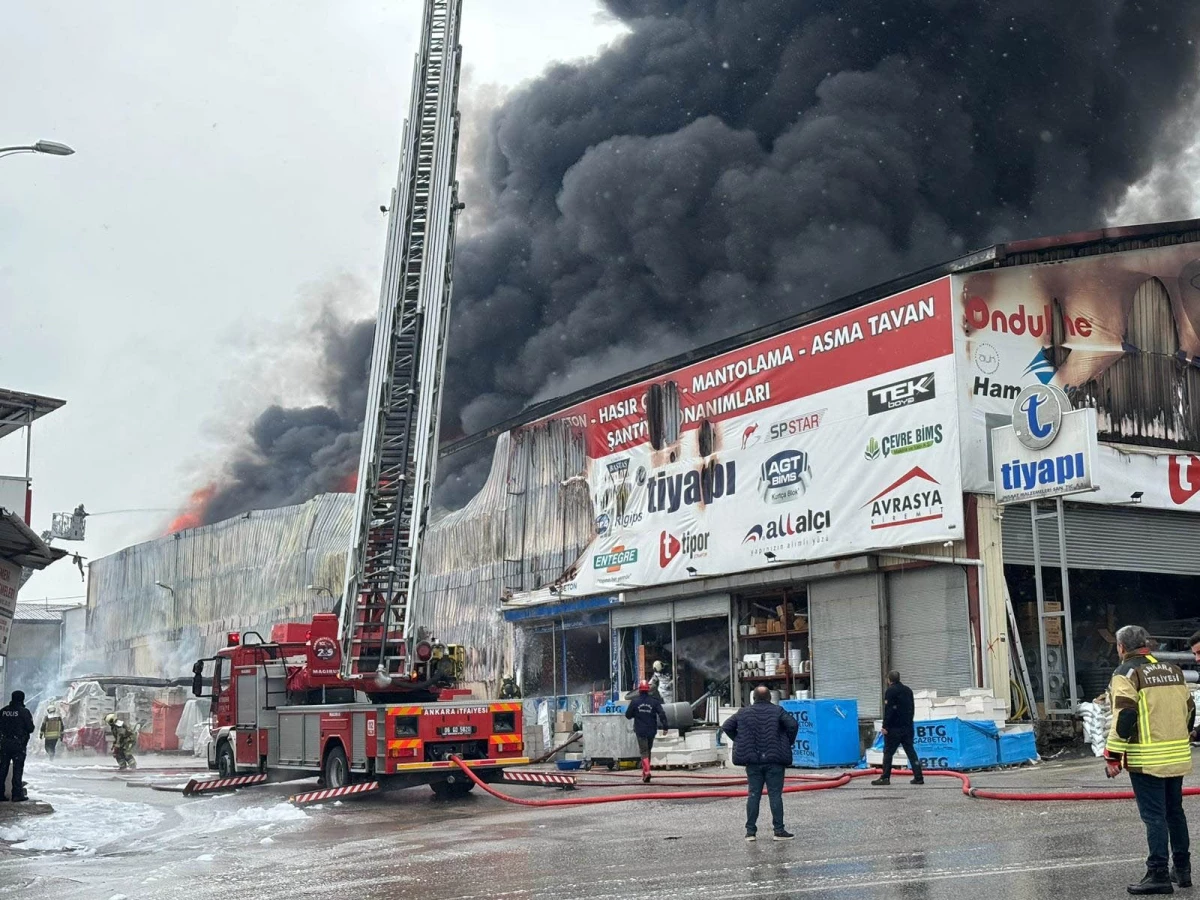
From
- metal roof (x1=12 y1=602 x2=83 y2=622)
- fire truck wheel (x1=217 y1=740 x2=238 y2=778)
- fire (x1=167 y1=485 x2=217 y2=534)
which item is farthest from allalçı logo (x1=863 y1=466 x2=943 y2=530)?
metal roof (x1=12 y1=602 x2=83 y2=622)

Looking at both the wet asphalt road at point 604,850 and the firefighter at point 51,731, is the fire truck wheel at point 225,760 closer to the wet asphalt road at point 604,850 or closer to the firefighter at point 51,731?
the wet asphalt road at point 604,850

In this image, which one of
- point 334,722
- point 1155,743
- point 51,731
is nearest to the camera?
point 1155,743

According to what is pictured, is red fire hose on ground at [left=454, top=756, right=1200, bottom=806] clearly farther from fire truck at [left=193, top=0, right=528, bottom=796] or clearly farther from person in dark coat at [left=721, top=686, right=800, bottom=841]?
person in dark coat at [left=721, top=686, right=800, bottom=841]

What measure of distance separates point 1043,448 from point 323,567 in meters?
25.0

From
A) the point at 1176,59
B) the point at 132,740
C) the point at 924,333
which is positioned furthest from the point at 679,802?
the point at 1176,59

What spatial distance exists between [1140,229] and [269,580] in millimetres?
28757

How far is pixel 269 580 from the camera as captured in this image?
43125 millimetres

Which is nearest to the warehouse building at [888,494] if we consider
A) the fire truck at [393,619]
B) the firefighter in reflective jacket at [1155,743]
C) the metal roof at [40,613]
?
the fire truck at [393,619]

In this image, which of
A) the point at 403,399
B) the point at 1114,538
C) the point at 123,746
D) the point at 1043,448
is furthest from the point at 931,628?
the point at 123,746

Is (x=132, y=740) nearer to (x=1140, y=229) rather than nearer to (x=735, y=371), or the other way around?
(x=735, y=371)

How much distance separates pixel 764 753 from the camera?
11.4m

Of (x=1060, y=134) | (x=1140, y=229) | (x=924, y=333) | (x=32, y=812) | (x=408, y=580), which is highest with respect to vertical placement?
(x=1060, y=134)

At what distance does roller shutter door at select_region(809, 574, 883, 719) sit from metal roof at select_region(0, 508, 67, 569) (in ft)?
40.7

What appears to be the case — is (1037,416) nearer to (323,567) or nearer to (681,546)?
(681,546)
